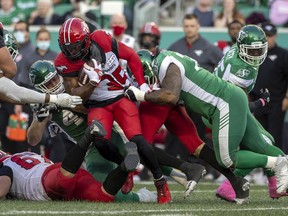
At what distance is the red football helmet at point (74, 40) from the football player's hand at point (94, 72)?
5.8 inches

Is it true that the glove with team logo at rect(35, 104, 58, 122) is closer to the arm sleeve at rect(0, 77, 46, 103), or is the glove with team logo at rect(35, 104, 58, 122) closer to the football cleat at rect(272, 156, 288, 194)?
the arm sleeve at rect(0, 77, 46, 103)

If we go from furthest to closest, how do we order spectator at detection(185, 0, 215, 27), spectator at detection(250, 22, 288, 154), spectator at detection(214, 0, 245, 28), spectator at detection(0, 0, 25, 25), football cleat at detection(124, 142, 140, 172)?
1. spectator at detection(0, 0, 25, 25)
2. spectator at detection(185, 0, 215, 27)
3. spectator at detection(214, 0, 245, 28)
4. spectator at detection(250, 22, 288, 154)
5. football cleat at detection(124, 142, 140, 172)

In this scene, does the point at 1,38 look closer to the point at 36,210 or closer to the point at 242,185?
the point at 36,210

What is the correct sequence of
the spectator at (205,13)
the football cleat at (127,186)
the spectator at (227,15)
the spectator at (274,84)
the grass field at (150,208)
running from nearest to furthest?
the grass field at (150,208) < the football cleat at (127,186) < the spectator at (274,84) < the spectator at (227,15) < the spectator at (205,13)

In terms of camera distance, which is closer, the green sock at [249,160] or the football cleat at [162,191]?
the football cleat at [162,191]

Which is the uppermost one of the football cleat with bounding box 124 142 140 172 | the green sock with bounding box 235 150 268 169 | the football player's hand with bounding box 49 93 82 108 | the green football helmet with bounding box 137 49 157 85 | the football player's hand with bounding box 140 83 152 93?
the green football helmet with bounding box 137 49 157 85

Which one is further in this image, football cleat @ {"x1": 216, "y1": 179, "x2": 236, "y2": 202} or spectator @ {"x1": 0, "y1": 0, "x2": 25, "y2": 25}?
spectator @ {"x1": 0, "y1": 0, "x2": 25, "y2": 25}

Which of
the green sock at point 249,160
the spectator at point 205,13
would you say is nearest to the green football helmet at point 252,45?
the green sock at point 249,160

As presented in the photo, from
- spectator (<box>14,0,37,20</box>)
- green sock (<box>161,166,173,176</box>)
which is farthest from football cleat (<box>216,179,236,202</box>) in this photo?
spectator (<box>14,0,37,20</box>)

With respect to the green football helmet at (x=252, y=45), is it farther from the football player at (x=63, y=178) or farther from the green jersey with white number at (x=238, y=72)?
the football player at (x=63, y=178)

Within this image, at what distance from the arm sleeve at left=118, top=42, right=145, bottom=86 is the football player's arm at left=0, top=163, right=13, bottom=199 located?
134 centimetres

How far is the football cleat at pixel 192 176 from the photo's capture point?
333 inches

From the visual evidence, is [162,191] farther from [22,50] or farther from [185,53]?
[22,50]

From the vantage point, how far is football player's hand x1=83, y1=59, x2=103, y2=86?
827cm
